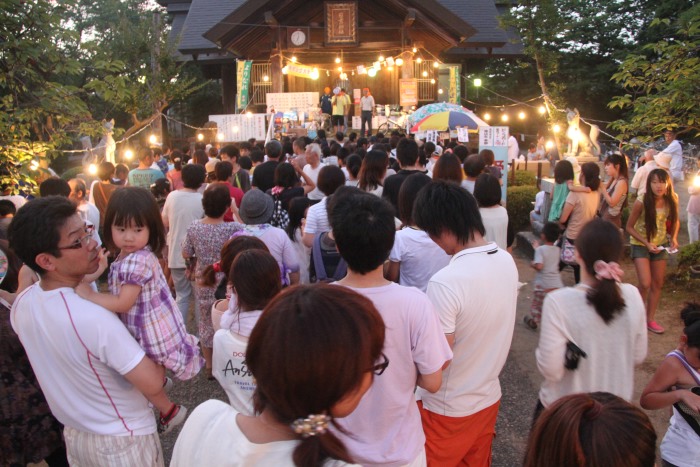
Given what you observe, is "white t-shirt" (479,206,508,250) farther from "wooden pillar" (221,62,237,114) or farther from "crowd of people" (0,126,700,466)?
"wooden pillar" (221,62,237,114)

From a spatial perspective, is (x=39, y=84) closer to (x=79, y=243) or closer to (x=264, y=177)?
(x=264, y=177)

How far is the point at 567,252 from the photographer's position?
5.26m

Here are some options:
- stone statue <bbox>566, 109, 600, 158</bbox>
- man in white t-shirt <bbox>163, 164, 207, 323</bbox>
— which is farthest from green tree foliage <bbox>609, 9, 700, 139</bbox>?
stone statue <bbox>566, 109, 600, 158</bbox>

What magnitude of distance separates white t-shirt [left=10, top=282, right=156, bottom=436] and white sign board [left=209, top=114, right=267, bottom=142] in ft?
42.5

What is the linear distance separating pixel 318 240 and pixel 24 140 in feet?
7.69

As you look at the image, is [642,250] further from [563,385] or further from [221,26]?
[221,26]

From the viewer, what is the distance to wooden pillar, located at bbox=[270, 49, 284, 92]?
17562mm

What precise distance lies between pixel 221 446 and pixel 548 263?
436 cm

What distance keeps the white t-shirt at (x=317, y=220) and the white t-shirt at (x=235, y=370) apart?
1790 millimetres

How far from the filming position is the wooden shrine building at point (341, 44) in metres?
16.6

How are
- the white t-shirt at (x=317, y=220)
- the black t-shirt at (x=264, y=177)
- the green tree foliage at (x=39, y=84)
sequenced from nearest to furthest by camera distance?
the green tree foliage at (x=39, y=84), the white t-shirt at (x=317, y=220), the black t-shirt at (x=264, y=177)

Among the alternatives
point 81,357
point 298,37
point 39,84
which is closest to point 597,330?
point 81,357

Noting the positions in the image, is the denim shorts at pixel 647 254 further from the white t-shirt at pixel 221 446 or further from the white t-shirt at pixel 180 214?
the white t-shirt at pixel 221 446

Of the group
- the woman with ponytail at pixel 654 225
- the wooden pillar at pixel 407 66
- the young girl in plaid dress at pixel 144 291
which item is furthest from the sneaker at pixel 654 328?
the wooden pillar at pixel 407 66
